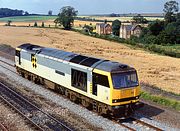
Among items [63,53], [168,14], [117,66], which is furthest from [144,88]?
[168,14]

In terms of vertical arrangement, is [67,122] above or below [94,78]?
below

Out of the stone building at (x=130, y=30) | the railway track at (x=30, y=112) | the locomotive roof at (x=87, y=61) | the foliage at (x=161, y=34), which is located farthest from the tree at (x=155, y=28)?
the railway track at (x=30, y=112)

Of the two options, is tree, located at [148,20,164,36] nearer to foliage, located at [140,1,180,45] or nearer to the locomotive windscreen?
foliage, located at [140,1,180,45]

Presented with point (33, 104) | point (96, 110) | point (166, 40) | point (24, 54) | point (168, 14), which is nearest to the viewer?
point (96, 110)

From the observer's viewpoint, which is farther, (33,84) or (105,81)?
(33,84)

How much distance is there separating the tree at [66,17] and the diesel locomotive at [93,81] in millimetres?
104745

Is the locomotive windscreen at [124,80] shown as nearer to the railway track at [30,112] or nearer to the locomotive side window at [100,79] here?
the locomotive side window at [100,79]

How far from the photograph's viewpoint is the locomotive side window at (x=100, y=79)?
60.6 feet

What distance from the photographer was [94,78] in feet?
63.9

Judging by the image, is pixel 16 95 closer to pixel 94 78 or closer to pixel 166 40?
pixel 94 78

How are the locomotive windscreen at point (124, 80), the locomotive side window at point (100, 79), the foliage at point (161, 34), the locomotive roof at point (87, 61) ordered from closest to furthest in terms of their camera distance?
1. the locomotive windscreen at point (124, 80)
2. the locomotive side window at point (100, 79)
3. the locomotive roof at point (87, 61)
4. the foliage at point (161, 34)

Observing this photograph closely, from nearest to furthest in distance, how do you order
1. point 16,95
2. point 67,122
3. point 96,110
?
point 67,122, point 96,110, point 16,95

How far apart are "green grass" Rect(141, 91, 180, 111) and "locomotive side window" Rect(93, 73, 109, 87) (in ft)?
18.9

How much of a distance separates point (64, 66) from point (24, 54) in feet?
28.4
